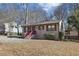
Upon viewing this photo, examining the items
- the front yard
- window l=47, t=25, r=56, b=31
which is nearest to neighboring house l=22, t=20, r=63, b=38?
window l=47, t=25, r=56, b=31

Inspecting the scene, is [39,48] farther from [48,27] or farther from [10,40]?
[10,40]

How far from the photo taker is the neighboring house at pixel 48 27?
25.4 meters

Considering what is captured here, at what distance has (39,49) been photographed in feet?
83.5

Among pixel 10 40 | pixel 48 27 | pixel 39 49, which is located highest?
pixel 48 27

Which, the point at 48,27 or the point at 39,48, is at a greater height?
Result: the point at 48,27

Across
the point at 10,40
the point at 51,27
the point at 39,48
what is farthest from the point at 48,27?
the point at 10,40

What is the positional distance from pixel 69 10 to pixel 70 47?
0.54 meters

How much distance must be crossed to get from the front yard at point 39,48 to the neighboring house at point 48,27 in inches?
5.2

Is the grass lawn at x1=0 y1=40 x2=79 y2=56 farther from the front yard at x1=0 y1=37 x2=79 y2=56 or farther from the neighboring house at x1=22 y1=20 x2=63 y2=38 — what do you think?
the neighboring house at x1=22 y1=20 x2=63 y2=38

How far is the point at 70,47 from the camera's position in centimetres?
2544

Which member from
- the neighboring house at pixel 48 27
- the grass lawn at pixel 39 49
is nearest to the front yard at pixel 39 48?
the grass lawn at pixel 39 49

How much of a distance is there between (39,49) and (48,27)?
35cm

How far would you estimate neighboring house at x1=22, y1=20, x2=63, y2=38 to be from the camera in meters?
25.4

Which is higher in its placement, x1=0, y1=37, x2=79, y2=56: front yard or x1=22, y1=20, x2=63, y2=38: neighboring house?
x1=22, y1=20, x2=63, y2=38: neighboring house
